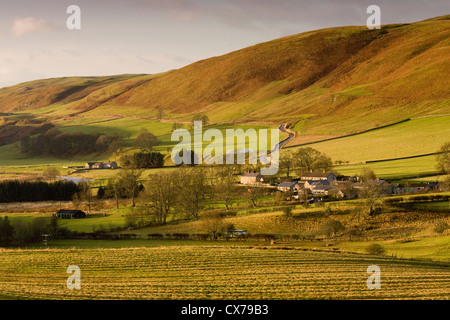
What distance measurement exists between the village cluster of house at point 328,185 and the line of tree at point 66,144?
81482 millimetres

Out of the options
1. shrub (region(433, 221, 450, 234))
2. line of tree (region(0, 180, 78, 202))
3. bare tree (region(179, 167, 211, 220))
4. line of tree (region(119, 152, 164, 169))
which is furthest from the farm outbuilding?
shrub (region(433, 221, 450, 234))

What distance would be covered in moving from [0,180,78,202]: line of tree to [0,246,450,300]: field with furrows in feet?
164

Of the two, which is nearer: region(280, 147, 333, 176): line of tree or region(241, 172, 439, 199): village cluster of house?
region(241, 172, 439, 199): village cluster of house

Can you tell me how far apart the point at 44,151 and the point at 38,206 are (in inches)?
3381

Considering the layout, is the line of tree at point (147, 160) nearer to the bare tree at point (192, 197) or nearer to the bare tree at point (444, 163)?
the bare tree at point (192, 197)

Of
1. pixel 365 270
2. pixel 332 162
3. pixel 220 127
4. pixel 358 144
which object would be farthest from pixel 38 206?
pixel 220 127

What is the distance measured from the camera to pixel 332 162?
99625 mm

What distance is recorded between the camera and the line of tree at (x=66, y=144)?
159 metres

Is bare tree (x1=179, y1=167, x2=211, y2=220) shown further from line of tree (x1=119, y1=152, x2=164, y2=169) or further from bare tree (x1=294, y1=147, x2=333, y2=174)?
line of tree (x1=119, y1=152, x2=164, y2=169)

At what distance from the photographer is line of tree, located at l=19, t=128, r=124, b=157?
159 metres

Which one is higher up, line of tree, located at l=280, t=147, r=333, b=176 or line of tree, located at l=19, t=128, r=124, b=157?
line of tree, located at l=19, t=128, r=124, b=157

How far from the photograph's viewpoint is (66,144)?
163125 millimetres

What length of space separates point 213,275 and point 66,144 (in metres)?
144
